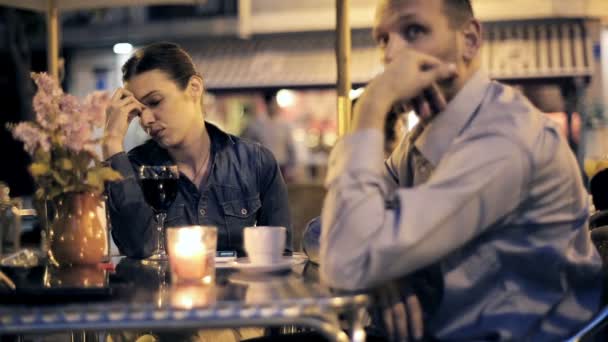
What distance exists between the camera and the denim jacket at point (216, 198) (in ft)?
9.46

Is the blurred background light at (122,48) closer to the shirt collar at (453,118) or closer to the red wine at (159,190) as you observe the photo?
the red wine at (159,190)

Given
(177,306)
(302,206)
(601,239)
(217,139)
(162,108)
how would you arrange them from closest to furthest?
1. (177,306)
2. (601,239)
3. (162,108)
4. (217,139)
5. (302,206)

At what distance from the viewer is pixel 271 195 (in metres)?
3.35

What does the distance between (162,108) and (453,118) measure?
1.59m

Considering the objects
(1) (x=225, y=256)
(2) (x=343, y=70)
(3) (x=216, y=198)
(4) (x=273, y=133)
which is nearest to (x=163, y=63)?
(3) (x=216, y=198)

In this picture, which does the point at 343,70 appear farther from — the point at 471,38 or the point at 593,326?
the point at 593,326

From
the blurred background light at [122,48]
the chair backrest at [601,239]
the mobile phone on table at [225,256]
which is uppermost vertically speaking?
the blurred background light at [122,48]

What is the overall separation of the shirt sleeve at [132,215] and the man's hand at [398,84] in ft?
3.90

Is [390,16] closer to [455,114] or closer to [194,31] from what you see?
[455,114]

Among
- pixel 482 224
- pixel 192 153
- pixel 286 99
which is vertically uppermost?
pixel 286 99

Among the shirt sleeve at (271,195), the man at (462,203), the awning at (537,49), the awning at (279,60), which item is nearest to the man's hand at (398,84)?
the man at (462,203)

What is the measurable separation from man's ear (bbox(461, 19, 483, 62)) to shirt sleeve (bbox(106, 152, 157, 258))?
1289 millimetres

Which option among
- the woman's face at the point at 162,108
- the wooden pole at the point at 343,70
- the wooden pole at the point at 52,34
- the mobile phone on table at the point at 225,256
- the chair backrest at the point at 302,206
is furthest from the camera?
the wooden pole at the point at 52,34

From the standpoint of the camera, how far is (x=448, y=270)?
1890mm
